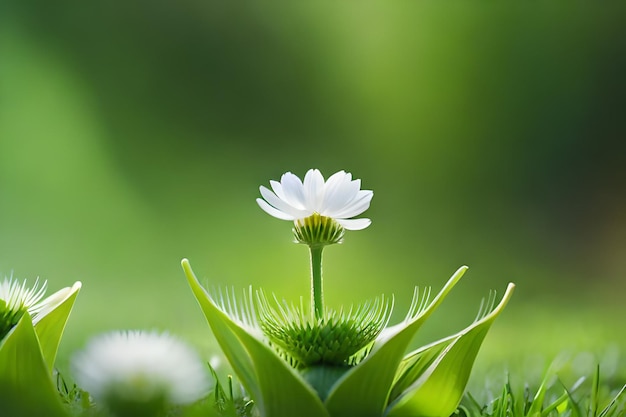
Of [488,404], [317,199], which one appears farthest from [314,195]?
[488,404]

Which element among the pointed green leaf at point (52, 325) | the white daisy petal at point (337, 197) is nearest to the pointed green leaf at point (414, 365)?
the white daisy petal at point (337, 197)

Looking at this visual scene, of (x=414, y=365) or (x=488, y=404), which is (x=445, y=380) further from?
(x=488, y=404)

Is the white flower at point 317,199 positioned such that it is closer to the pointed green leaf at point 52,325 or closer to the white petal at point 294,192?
the white petal at point 294,192

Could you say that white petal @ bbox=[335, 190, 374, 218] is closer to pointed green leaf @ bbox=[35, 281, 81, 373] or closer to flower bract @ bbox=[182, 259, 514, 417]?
flower bract @ bbox=[182, 259, 514, 417]

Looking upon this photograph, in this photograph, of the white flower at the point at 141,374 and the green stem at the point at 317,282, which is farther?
the green stem at the point at 317,282

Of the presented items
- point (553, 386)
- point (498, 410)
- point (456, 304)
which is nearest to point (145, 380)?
point (498, 410)
